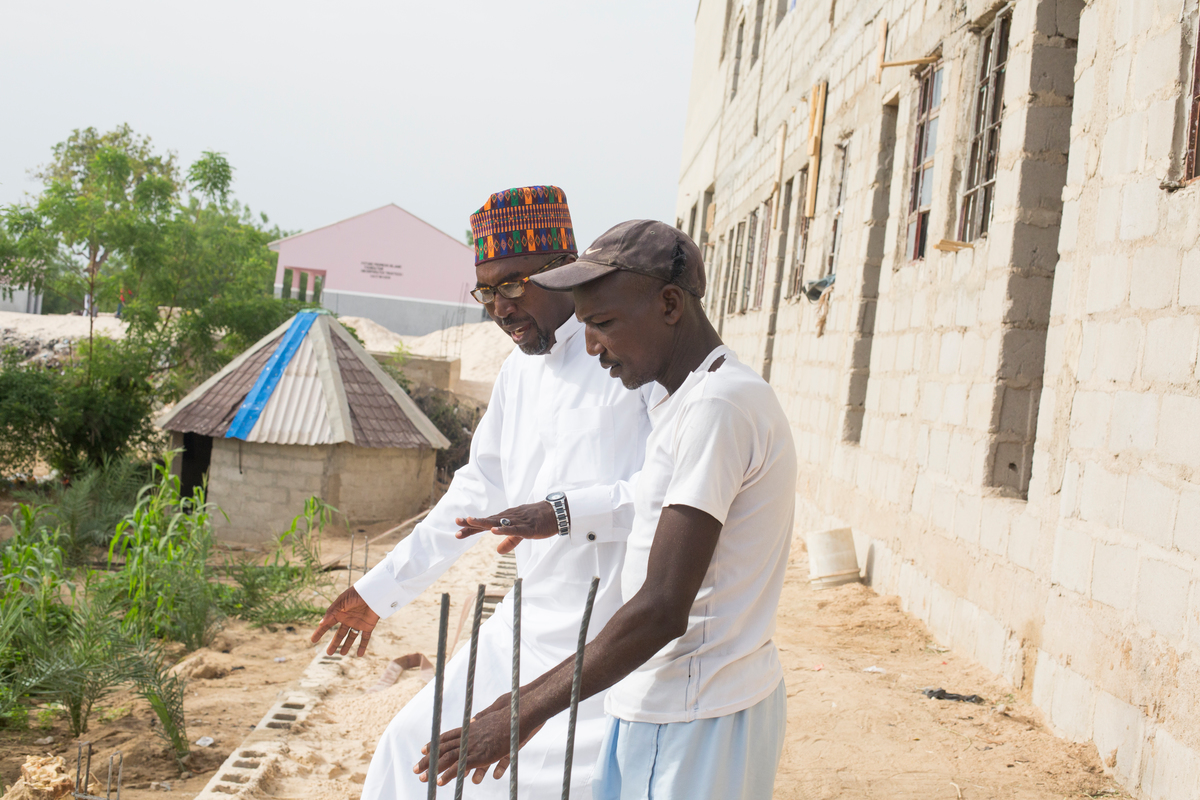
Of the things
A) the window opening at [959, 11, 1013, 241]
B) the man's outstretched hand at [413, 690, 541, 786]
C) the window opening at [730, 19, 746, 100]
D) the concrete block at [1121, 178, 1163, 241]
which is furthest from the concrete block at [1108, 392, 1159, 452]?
the window opening at [730, 19, 746, 100]

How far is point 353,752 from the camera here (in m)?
4.56

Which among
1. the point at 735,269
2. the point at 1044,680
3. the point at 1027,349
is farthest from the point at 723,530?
the point at 735,269

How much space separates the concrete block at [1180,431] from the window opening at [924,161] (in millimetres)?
3194

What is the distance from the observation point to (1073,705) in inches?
152

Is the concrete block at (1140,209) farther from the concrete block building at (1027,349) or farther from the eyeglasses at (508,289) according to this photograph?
the eyeglasses at (508,289)

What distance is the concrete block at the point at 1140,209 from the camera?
3646mm

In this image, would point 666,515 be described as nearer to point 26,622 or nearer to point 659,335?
point 659,335

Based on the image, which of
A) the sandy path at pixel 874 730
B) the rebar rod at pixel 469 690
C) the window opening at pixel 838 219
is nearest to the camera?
the rebar rod at pixel 469 690

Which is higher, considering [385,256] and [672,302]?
[385,256]

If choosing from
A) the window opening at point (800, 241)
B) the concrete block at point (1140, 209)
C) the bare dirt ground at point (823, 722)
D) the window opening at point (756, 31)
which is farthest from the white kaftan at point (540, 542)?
the window opening at point (756, 31)

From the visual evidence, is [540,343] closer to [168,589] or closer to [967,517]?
[967,517]

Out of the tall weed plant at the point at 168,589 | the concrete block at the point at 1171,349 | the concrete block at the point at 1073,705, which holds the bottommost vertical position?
the tall weed plant at the point at 168,589

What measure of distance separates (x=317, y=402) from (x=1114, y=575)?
1108 centimetres

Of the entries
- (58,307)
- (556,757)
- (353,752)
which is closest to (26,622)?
(353,752)
